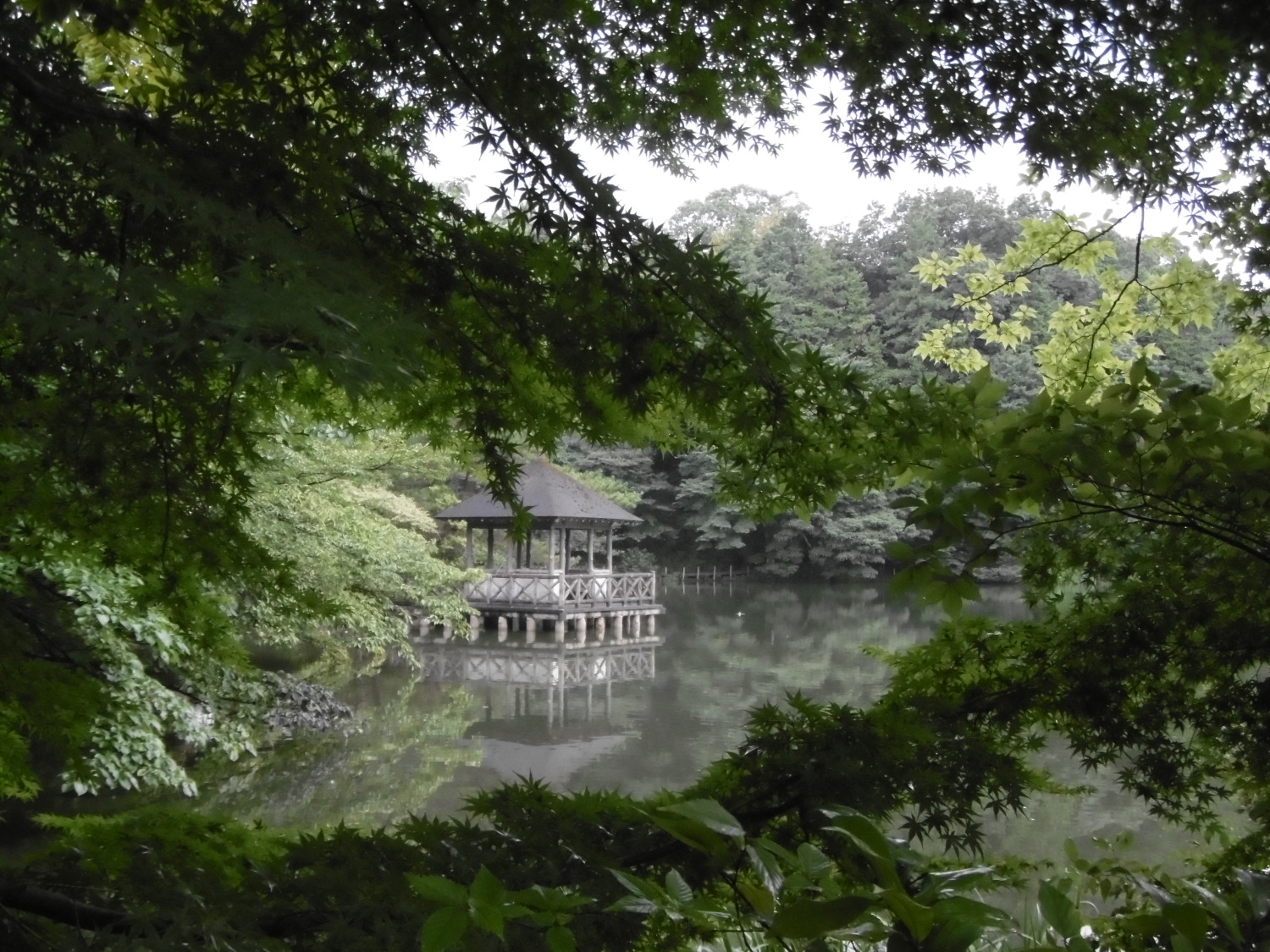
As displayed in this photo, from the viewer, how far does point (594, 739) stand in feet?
33.7

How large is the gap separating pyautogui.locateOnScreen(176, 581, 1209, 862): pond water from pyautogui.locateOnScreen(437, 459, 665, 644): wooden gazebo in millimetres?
841

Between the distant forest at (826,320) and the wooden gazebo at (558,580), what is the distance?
1.46 m

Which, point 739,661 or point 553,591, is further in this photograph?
point 553,591

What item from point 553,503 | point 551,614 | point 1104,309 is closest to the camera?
point 1104,309

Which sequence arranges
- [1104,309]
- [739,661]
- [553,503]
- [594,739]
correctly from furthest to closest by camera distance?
[553,503] < [739,661] < [594,739] < [1104,309]

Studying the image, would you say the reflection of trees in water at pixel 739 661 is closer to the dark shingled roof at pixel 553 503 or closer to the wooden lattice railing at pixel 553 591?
the wooden lattice railing at pixel 553 591

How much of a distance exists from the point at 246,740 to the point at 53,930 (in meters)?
5.19

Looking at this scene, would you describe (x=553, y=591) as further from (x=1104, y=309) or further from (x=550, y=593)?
(x=1104, y=309)

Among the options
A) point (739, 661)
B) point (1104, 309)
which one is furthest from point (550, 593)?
point (1104, 309)

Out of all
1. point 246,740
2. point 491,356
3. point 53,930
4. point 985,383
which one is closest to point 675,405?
point 491,356

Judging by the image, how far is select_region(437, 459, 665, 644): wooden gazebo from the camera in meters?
15.3

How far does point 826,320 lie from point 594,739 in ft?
26.7

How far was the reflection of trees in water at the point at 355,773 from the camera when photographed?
23.5 ft

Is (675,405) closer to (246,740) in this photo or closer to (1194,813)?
(1194,813)
